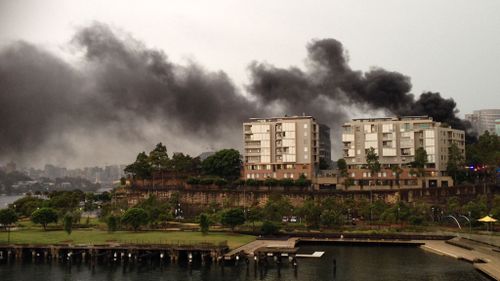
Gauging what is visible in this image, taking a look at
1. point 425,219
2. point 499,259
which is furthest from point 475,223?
point 499,259

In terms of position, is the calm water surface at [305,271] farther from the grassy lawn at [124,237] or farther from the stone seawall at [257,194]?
the stone seawall at [257,194]

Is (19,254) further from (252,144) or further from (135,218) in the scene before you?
(252,144)

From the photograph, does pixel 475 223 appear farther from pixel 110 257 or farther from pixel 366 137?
pixel 110 257

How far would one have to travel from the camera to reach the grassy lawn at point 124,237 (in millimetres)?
95125

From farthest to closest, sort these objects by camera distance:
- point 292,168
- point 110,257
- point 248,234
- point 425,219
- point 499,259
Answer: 1. point 292,168
2. point 425,219
3. point 248,234
4. point 110,257
5. point 499,259

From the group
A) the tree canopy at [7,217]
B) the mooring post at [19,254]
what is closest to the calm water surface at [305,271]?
the mooring post at [19,254]

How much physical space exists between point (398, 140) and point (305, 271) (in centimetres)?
8275

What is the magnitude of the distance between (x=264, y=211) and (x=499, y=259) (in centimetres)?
4995

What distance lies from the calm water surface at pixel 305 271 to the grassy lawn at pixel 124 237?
10422 mm

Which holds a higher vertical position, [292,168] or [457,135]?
[457,135]

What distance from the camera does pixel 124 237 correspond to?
10038cm

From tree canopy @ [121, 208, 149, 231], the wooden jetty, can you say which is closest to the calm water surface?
the wooden jetty

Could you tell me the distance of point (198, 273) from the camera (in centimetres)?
7781

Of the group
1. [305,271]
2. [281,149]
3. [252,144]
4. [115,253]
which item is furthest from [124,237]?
[252,144]
